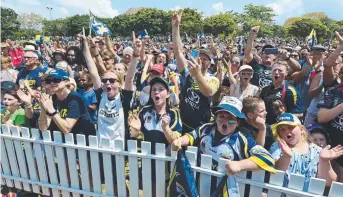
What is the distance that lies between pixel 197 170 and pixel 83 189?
161cm

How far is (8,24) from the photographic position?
7475 cm

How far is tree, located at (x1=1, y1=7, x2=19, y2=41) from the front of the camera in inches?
2675

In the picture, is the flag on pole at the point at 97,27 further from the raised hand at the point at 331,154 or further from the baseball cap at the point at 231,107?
the raised hand at the point at 331,154

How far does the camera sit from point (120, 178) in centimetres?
328

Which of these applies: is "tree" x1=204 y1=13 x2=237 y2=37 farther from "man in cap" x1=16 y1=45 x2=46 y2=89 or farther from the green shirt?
the green shirt

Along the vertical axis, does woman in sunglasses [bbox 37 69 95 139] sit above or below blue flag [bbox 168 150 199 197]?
above

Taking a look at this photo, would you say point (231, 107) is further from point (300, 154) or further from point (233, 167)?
point (300, 154)

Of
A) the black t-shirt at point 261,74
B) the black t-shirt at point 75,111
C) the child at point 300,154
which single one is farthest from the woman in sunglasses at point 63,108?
the black t-shirt at point 261,74

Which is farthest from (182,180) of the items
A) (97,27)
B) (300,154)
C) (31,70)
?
(97,27)

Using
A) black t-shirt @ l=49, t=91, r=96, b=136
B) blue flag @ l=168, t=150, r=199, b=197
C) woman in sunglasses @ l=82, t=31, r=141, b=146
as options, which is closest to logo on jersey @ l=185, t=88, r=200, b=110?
woman in sunglasses @ l=82, t=31, r=141, b=146

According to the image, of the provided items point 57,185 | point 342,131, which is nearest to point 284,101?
point 342,131

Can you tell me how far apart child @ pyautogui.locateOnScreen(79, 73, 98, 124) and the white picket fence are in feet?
2.74

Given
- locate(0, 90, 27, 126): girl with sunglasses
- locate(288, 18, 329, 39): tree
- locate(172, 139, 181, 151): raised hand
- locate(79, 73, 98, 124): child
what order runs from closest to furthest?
locate(172, 139, 181, 151): raised hand < locate(0, 90, 27, 126): girl with sunglasses < locate(79, 73, 98, 124): child < locate(288, 18, 329, 39): tree

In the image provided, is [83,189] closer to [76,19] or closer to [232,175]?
[232,175]
